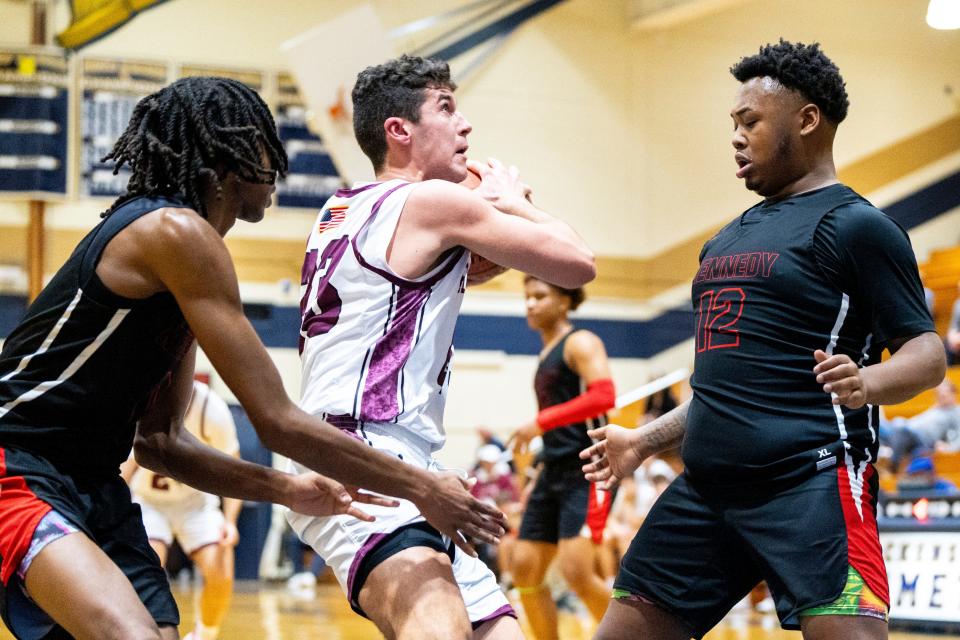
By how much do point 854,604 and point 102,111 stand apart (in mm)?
12833

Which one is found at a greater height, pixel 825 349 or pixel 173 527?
pixel 825 349

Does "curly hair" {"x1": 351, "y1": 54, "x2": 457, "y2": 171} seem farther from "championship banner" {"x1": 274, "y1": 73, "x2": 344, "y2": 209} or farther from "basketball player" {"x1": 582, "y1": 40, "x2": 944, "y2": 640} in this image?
"championship banner" {"x1": 274, "y1": 73, "x2": 344, "y2": 209}

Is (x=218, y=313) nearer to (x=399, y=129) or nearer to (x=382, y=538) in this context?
(x=382, y=538)

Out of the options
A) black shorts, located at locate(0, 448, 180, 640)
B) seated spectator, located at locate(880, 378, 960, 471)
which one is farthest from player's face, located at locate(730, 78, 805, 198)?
seated spectator, located at locate(880, 378, 960, 471)

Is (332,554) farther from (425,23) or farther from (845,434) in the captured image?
(425,23)

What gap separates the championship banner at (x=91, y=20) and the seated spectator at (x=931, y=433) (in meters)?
9.72

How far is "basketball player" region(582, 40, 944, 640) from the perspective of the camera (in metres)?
3.02

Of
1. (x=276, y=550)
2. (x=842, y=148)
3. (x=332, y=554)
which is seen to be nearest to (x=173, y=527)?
(x=332, y=554)

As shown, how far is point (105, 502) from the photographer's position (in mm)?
2600

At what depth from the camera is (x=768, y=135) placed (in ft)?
11.0

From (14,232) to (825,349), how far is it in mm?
12664

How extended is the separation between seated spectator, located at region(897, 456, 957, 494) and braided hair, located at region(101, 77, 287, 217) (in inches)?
278

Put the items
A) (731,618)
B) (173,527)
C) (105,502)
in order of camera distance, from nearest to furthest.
Answer: (105,502) < (173,527) < (731,618)

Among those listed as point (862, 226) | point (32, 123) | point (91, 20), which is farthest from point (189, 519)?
point (91, 20)
